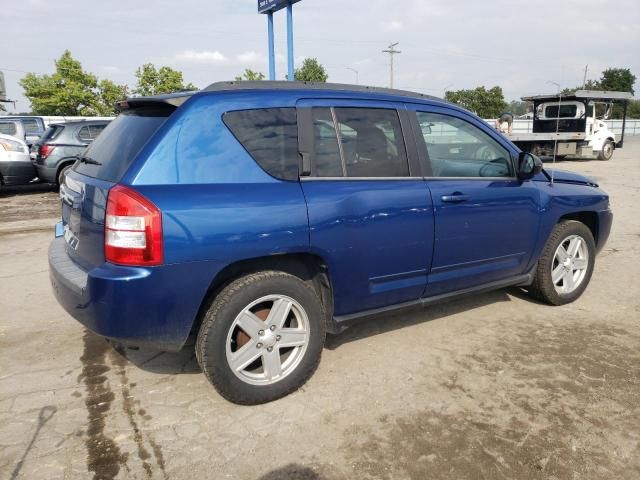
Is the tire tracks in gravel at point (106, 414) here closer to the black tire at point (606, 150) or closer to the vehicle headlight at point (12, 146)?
the vehicle headlight at point (12, 146)

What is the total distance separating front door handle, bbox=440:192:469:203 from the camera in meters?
3.38

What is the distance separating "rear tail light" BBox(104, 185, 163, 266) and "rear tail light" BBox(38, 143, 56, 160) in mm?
10378

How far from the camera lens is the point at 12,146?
11.0 meters

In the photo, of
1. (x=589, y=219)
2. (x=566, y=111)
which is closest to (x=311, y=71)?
(x=566, y=111)

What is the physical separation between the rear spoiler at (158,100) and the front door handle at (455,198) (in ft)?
5.74

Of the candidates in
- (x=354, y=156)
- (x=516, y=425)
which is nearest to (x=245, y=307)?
(x=354, y=156)

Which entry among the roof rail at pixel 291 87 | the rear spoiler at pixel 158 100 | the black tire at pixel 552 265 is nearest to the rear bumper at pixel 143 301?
the rear spoiler at pixel 158 100

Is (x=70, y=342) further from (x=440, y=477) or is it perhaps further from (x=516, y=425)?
(x=516, y=425)

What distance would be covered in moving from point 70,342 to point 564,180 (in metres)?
4.25

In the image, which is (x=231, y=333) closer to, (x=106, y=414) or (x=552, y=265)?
(x=106, y=414)

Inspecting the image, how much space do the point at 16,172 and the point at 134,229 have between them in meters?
10.6

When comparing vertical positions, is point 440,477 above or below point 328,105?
below

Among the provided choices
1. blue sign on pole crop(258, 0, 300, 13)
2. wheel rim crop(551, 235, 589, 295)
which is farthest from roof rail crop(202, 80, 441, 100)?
blue sign on pole crop(258, 0, 300, 13)

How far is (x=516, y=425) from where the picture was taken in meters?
2.69
